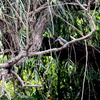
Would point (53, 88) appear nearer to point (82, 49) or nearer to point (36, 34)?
point (82, 49)

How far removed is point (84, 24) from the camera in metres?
3.57

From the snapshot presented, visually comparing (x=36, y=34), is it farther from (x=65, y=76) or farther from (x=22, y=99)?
(x=65, y=76)

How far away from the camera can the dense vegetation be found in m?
2.42

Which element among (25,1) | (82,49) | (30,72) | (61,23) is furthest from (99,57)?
(25,1)

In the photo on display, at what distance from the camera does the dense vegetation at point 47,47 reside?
95.1 inches

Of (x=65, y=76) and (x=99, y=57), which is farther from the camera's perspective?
(x=65, y=76)

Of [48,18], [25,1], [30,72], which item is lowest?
[30,72]

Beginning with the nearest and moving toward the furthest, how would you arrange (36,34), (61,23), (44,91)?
(36,34) → (61,23) → (44,91)

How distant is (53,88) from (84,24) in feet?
3.59

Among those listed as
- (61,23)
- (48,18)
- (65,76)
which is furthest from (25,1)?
(65,76)

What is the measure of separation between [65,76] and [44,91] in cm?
57

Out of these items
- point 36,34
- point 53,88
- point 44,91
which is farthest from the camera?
point 53,88

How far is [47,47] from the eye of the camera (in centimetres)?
342

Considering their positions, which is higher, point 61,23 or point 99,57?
point 61,23
